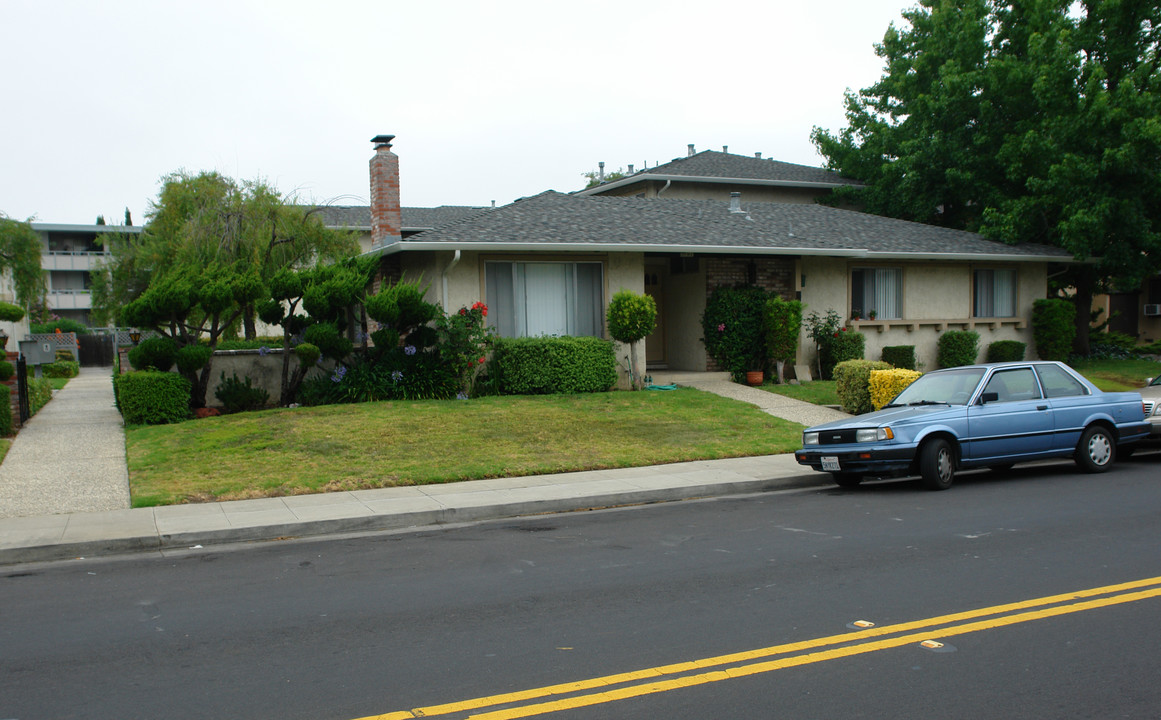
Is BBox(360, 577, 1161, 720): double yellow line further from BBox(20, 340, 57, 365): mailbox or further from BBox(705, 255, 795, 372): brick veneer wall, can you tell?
BBox(20, 340, 57, 365): mailbox

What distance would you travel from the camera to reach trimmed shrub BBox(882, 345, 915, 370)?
21.4 meters

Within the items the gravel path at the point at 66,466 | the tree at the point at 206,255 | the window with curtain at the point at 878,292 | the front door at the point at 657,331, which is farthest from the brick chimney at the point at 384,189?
the window with curtain at the point at 878,292

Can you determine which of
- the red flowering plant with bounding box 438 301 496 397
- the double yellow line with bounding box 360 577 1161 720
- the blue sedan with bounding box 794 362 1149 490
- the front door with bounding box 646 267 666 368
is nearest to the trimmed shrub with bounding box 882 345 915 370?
the front door with bounding box 646 267 666 368

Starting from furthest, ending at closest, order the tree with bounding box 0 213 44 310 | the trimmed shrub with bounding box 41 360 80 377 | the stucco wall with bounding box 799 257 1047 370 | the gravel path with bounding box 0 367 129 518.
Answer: the trimmed shrub with bounding box 41 360 80 377, the tree with bounding box 0 213 44 310, the stucco wall with bounding box 799 257 1047 370, the gravel path with bounding box 0 367 129 518

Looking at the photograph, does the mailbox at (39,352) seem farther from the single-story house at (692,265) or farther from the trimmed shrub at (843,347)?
the trimmed shrub at (843,347)

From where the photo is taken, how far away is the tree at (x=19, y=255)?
31031 mm

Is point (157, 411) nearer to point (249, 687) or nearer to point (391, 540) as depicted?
point (391, 540)

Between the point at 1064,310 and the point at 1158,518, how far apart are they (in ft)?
55.9

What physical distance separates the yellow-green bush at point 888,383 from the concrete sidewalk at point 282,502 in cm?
375

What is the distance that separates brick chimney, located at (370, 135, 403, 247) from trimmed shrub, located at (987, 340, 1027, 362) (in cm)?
1502

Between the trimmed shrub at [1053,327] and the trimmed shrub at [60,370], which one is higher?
the trimmed shrub at [1053,327]

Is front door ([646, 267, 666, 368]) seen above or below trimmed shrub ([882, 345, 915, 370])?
above

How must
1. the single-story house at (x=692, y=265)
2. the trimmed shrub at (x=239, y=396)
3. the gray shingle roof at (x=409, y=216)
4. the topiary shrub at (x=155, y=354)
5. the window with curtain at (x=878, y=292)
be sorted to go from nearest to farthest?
the topiary shrub at (x=155, y=354) → the trimmed shrub at (x=239, y=396) → the single-story house at (x=692, y=265) → the window with curtain at (x=878, y=292) → the gray shingle roof at (x=409, y=216)

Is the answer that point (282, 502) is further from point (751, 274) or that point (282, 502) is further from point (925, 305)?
point (925, 305)
